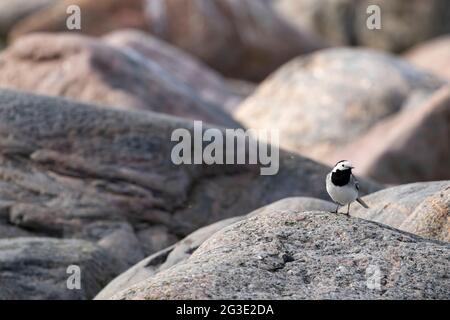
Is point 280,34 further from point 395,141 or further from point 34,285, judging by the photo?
point 34,285

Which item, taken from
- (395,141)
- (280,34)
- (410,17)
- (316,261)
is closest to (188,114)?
(395,141)

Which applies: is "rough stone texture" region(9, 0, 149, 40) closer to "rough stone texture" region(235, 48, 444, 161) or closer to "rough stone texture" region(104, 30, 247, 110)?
"rough stone texture" region(104, 30, 247, 110)

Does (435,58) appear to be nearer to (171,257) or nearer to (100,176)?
(100,176)

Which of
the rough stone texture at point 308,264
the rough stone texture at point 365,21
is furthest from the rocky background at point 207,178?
the rough stone texture at point 365,21

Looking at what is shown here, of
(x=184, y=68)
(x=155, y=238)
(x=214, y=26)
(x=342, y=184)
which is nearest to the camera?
(x=342, y=184)

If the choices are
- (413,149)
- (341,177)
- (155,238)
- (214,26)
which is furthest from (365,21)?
(341,177)

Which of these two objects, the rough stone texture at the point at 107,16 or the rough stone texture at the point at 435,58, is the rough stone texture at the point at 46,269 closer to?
the rough stone texture at the point at 107,16

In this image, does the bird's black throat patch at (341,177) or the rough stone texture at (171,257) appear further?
the rough stone texture at (171,257)
